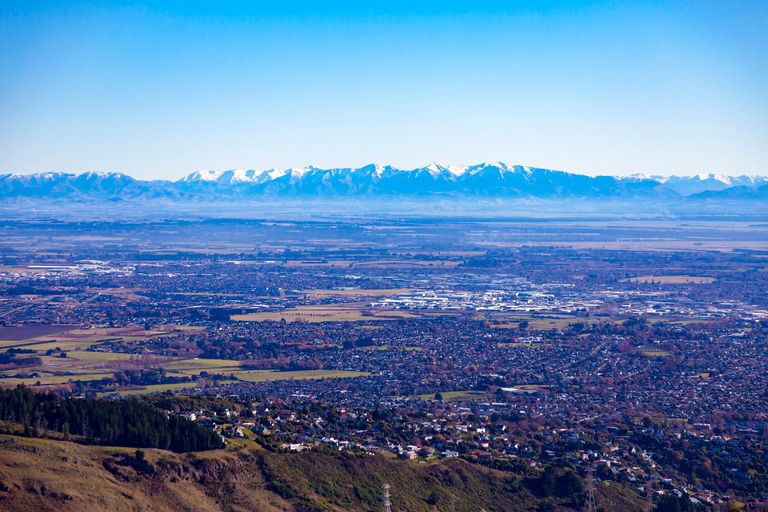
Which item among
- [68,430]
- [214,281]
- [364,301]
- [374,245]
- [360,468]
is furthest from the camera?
[374,245]

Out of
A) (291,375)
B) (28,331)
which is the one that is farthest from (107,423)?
(28,331)

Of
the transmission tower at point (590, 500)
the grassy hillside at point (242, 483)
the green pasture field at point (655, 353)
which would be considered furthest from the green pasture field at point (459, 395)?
the transmission tower at point (590, 500)

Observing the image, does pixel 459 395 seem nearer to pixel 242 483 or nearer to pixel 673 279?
pixel 242 483

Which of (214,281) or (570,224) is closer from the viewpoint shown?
(214,281)

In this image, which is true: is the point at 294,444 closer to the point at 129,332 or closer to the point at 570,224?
the point at 129,332

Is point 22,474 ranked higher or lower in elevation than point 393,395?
higher

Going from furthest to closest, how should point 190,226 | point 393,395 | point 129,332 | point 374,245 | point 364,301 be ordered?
point 190,226 < point 374,245 < point 364,301 < point 129,332 < point 393,395

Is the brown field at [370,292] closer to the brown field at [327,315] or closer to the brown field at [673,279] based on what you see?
the brown field at [327,315]

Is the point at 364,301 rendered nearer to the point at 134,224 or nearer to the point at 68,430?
the point at 68,430

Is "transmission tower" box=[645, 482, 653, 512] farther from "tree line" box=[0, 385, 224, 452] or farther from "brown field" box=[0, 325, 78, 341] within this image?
"brown field" box=[0, 325, 78, 341]

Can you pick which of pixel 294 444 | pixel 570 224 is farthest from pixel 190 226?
pixel 294 444
